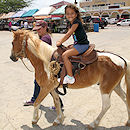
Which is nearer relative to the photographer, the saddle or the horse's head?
the saddle

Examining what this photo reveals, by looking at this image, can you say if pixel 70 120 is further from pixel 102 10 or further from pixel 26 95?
pixel 102 10

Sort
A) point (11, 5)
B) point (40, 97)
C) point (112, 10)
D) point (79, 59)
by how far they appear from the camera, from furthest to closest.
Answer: point (112, 10)
point (11, 5)
point (40, 97)
point (79, 59)

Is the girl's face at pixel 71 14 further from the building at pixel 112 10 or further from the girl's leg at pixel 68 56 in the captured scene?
the building at pixel 112 10

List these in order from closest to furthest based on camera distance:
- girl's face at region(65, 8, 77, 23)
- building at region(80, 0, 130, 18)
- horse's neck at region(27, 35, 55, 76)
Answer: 1. girl's face at region(65, 8, 77, 23)
2. horse's neck at region(27, 35, 55, 76)
3. building at region(80, 0, 130, 18)

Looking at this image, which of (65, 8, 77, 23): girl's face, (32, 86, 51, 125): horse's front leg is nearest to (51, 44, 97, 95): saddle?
(32, 86, 51, 125): horse's front leg

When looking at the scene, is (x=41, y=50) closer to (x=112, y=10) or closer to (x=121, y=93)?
(x=121, y=93)

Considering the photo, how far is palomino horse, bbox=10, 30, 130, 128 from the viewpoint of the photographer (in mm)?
2590

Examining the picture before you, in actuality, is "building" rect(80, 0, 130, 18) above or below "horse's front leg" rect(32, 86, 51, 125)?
above

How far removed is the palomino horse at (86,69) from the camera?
259 cm

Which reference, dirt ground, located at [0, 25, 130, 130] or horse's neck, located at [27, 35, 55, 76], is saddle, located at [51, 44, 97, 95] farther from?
dirt ground, located at [0, 25, 130, 130]

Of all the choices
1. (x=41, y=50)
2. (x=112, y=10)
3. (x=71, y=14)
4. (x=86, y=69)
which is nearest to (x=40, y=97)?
(x=41, y=50)

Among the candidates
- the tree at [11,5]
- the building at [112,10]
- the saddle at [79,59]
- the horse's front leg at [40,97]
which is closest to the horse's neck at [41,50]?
the saddle at [79,59]

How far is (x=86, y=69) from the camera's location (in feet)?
8.58

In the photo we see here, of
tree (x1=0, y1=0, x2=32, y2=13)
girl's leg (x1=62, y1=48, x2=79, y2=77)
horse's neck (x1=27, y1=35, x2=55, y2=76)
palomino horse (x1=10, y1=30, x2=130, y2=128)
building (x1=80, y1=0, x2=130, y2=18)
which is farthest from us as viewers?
building (x1=80, y1=0, x2=130, y2=18)
